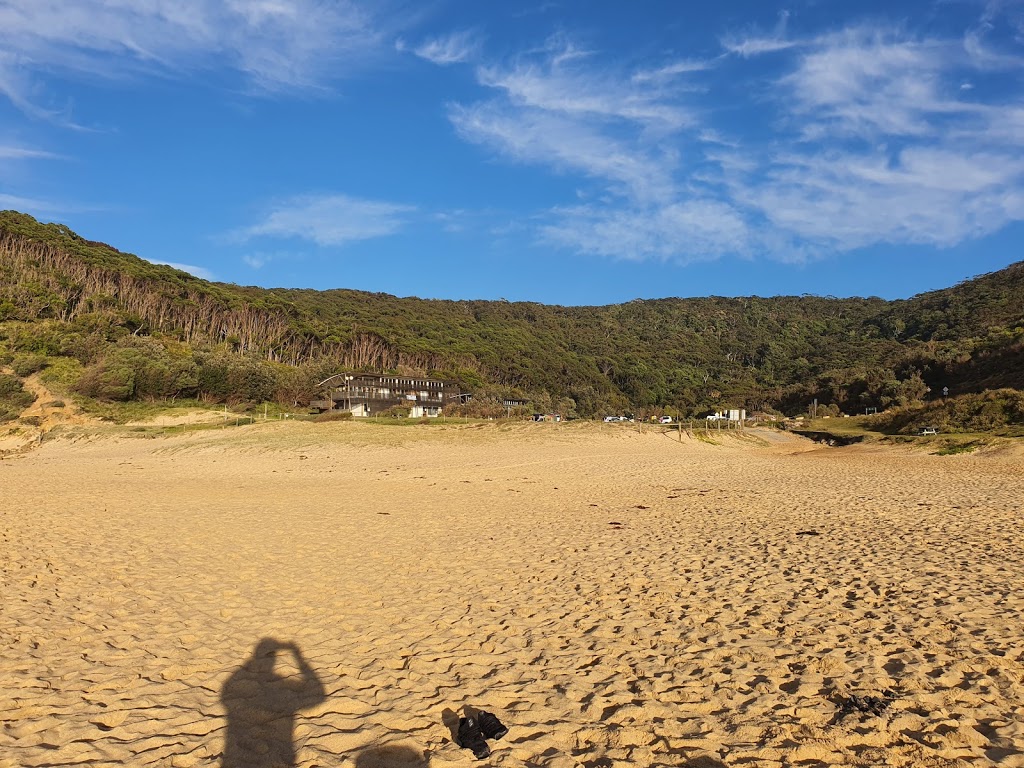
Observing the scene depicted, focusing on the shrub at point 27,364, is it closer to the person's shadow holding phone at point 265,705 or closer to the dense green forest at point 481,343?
the dense green forest at point 481,343

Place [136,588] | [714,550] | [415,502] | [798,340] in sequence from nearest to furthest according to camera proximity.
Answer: [136,588]
[714,550]
[415,502]
[798,340]

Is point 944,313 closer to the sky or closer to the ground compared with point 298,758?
closer to the sky

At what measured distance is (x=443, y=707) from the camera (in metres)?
4.36

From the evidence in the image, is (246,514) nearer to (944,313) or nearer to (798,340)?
(944,313)

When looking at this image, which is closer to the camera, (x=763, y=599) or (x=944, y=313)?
(x=763, y=599)

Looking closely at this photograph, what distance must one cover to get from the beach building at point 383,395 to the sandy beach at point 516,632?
4415cm

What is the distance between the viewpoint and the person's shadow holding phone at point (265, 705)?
3.73 m

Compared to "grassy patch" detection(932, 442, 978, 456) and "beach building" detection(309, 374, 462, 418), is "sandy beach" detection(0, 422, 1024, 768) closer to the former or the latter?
"grassy patch" detection(932, 442, 978, 456)

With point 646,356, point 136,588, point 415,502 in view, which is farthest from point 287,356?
point 136,588

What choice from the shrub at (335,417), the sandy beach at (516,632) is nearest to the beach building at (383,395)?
the shrub at (335,417)

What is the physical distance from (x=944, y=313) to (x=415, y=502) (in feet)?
385

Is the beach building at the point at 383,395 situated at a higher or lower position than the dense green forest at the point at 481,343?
lower

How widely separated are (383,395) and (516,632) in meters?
62.5

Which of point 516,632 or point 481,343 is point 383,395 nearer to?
point 481,343
